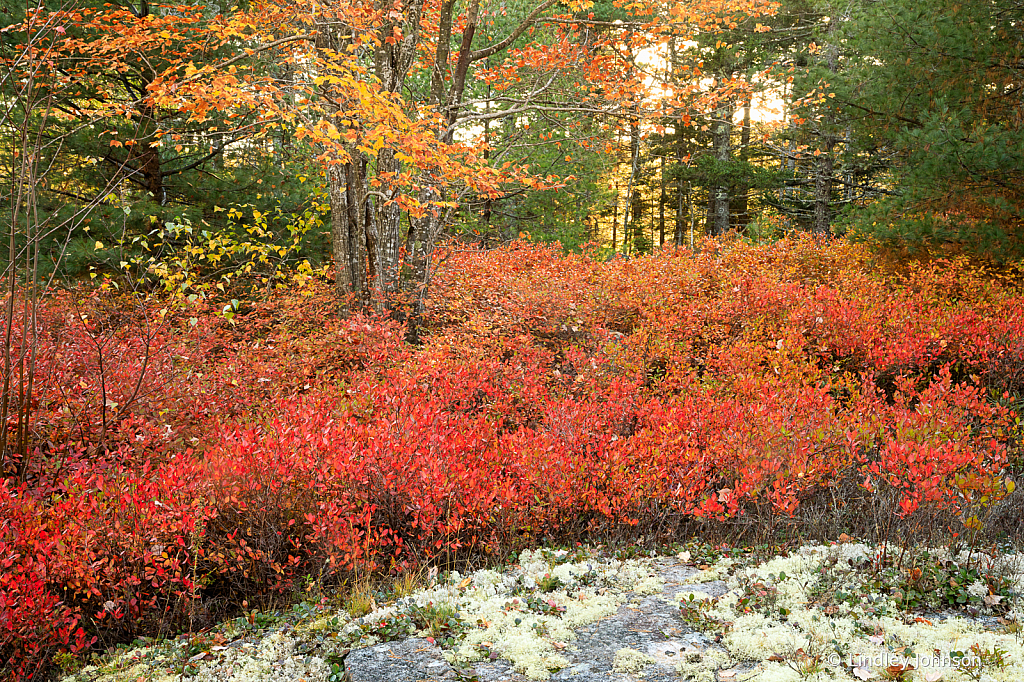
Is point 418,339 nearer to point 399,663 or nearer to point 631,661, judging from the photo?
point 399,663

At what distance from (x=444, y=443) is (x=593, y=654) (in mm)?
1756

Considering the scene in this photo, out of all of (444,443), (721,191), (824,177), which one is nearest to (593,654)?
(444,443)

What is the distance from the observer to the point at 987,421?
4836 mm

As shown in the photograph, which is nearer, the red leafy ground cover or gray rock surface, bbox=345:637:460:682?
gray rock surface, bbox=345:637:460:682

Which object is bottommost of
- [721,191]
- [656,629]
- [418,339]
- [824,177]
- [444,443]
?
[418,339]

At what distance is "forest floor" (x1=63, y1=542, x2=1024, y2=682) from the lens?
268 centimetres

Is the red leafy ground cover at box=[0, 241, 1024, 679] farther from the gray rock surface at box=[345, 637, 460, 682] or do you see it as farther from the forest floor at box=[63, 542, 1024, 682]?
the gray rock surface at box=[345, 637, 460, 682]

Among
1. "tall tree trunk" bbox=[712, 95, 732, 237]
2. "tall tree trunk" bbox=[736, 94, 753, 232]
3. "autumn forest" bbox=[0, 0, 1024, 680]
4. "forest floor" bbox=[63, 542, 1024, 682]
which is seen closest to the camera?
"forest floor" bbox=[63, 542, 1024, 682]

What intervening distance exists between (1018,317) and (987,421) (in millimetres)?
2564

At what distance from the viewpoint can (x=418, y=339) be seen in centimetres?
852

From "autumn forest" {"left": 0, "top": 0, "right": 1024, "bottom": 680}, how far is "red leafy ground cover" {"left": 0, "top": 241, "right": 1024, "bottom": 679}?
0.10 feet

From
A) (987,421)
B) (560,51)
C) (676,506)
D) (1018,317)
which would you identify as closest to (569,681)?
(676,506)

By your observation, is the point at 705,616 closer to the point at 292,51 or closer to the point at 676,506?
the point at 676,506

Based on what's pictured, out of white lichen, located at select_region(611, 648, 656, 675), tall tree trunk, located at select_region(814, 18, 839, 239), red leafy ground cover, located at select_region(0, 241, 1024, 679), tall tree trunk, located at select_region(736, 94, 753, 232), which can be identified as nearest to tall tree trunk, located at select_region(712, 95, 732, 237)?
tall tree trunk, located at select_region(736, 94, 753, 232)
